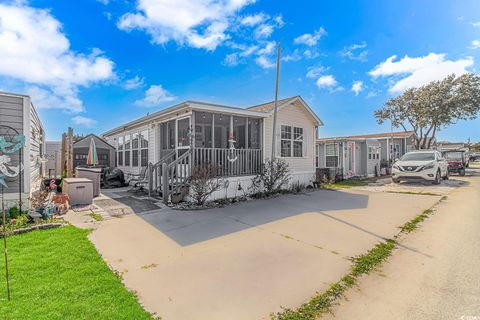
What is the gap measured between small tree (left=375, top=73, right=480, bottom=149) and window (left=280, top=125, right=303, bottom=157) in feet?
58.1

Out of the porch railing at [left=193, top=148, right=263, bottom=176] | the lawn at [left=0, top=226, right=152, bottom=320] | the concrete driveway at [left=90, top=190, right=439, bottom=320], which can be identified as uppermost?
the porch railing at [left=193, top=148, right=263, bottom=176]

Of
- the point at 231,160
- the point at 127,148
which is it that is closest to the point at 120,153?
the point at 127,148

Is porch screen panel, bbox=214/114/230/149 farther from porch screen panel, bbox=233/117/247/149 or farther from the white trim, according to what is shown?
the white trim

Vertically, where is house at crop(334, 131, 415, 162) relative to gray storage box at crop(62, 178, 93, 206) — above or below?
above

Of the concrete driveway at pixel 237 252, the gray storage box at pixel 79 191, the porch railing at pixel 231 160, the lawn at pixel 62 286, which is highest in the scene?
the porch railing at pixel 231 160

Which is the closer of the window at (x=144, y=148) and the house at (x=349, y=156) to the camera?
the window at (x=144, y=148)

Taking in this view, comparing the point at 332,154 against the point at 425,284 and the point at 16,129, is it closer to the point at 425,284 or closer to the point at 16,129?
the point at 425,284

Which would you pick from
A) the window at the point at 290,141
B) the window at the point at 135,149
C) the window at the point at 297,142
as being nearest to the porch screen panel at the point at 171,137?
the window at the point at 135,149

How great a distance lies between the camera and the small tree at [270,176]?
31.7 feet

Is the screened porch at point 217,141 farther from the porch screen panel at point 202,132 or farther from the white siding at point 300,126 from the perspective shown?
the white siding at point 300,126

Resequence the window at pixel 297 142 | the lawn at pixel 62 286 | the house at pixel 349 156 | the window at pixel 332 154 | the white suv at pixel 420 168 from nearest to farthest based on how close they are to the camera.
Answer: the lawn at pixel 62 286
the window at pixel 297 142
the white suv at pixel 420 168
the house at pixel 349 156
the window at pixel 332 154

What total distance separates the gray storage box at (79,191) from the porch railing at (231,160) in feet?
11.2

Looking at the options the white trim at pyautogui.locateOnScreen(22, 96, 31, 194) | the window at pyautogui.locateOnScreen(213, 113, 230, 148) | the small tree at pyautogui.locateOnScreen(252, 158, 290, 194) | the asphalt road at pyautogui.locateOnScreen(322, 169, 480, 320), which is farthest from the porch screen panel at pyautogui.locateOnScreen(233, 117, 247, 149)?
the asphalt road at pyautogui.locateOnScreen(322, 169, 480, 320)

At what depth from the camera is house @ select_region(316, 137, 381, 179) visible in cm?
1691
